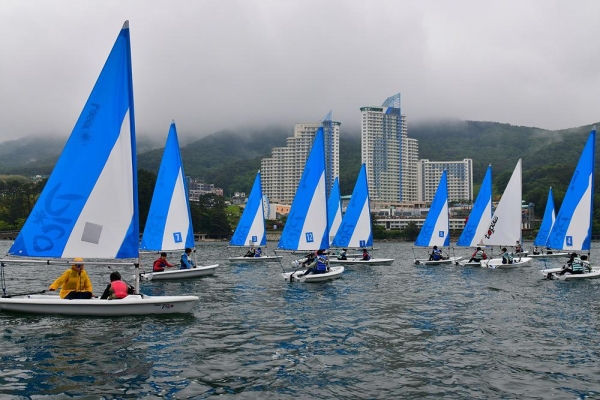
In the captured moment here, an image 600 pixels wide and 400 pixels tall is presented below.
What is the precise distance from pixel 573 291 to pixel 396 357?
17.2m

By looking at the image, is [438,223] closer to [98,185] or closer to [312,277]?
[312,277]

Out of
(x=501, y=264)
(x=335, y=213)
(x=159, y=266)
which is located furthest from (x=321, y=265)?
(x=335, y=213)

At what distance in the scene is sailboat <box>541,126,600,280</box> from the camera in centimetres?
3544

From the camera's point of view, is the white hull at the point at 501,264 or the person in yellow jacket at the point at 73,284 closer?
the person in yellow jacket at the point at 73,284

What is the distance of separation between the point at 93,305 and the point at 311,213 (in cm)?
1804

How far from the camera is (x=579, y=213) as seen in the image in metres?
35.9

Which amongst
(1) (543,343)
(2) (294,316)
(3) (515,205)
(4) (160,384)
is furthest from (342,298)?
(3) (515,205)

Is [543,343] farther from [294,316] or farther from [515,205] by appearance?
[515,205]

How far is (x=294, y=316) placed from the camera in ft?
63.8

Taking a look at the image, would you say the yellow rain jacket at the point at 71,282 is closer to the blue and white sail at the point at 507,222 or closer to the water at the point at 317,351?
the water at the point at 317,351

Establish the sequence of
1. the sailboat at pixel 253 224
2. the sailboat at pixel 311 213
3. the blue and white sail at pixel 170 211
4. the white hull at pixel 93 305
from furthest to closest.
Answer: the sailboat at pixel 253 224 → the blue and white sail at pixel 170 211 → the sailboat at pixel 311 213 → the white hull at pixel 93 305

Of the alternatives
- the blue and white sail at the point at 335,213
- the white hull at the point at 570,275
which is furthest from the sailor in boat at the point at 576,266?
the blue and white sail at the point at 335,213

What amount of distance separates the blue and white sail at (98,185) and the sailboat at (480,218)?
3918 centimetres

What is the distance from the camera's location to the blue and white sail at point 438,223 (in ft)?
165
